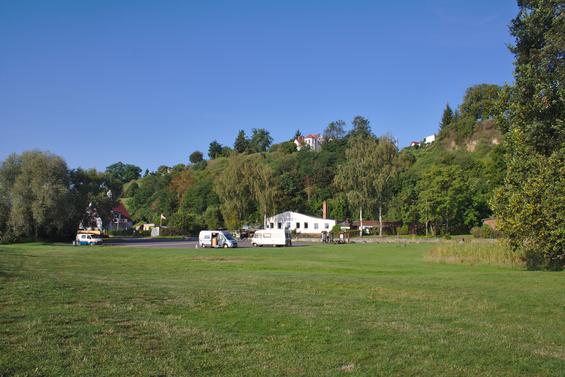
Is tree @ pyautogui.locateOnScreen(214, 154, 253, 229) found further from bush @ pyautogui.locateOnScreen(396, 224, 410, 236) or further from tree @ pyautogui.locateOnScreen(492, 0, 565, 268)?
tree @ pyautogui.locateOnScreen(492, 0, 565, 268)

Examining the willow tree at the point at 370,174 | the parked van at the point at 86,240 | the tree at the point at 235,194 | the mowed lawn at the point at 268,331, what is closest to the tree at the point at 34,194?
the parked van at the point at 86,240

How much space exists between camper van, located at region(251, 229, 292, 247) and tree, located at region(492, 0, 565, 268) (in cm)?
3430

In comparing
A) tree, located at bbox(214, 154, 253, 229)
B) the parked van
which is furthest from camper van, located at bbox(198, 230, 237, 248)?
tree, located at bbox(214, 154, 253, 229)

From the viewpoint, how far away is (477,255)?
96.1ft

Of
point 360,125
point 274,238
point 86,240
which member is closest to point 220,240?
point 274,238

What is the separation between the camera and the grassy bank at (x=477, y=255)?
27688 mm

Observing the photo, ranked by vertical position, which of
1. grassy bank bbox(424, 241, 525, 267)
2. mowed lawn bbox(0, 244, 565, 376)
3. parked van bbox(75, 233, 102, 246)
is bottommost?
mowed lawn bbox(0, 244, 565, 376)

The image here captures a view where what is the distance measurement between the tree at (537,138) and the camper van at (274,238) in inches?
1350

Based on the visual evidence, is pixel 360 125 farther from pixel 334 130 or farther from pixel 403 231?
pixel 403 231

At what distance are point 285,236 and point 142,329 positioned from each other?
1995 inches

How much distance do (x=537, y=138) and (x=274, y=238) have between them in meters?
36.9

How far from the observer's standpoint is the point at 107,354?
6996 mm

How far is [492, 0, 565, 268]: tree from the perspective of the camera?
77.1 ft

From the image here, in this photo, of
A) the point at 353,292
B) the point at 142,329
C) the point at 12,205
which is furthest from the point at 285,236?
the point at 142,329
